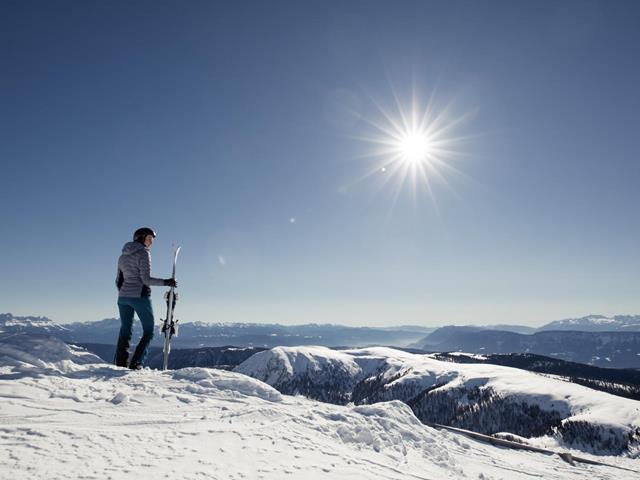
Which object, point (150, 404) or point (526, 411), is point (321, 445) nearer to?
point (150, 404)

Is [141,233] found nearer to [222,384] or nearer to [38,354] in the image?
[38,354]

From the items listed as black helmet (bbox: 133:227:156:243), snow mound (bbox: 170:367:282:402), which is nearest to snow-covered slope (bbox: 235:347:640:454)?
snow mound (bbox: 170:367:282:402)

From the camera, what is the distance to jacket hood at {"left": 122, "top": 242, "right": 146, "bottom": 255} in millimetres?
10698

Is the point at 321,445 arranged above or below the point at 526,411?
above

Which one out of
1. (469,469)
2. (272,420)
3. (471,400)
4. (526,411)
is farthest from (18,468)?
(471,400)

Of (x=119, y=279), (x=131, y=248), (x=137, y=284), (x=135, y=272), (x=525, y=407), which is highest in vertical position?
(x=131, y=248)

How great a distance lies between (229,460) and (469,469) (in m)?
5.12

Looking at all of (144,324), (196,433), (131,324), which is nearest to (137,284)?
(144,324)

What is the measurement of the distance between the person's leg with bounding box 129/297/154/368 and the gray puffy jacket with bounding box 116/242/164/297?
0.22 metres

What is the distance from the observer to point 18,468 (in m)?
4.09

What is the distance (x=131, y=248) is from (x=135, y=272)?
2.20 feet

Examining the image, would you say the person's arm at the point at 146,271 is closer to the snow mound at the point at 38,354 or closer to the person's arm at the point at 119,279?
the person's arm at the point at 119,279

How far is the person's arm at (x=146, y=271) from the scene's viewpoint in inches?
418

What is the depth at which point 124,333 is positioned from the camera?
11.2m
